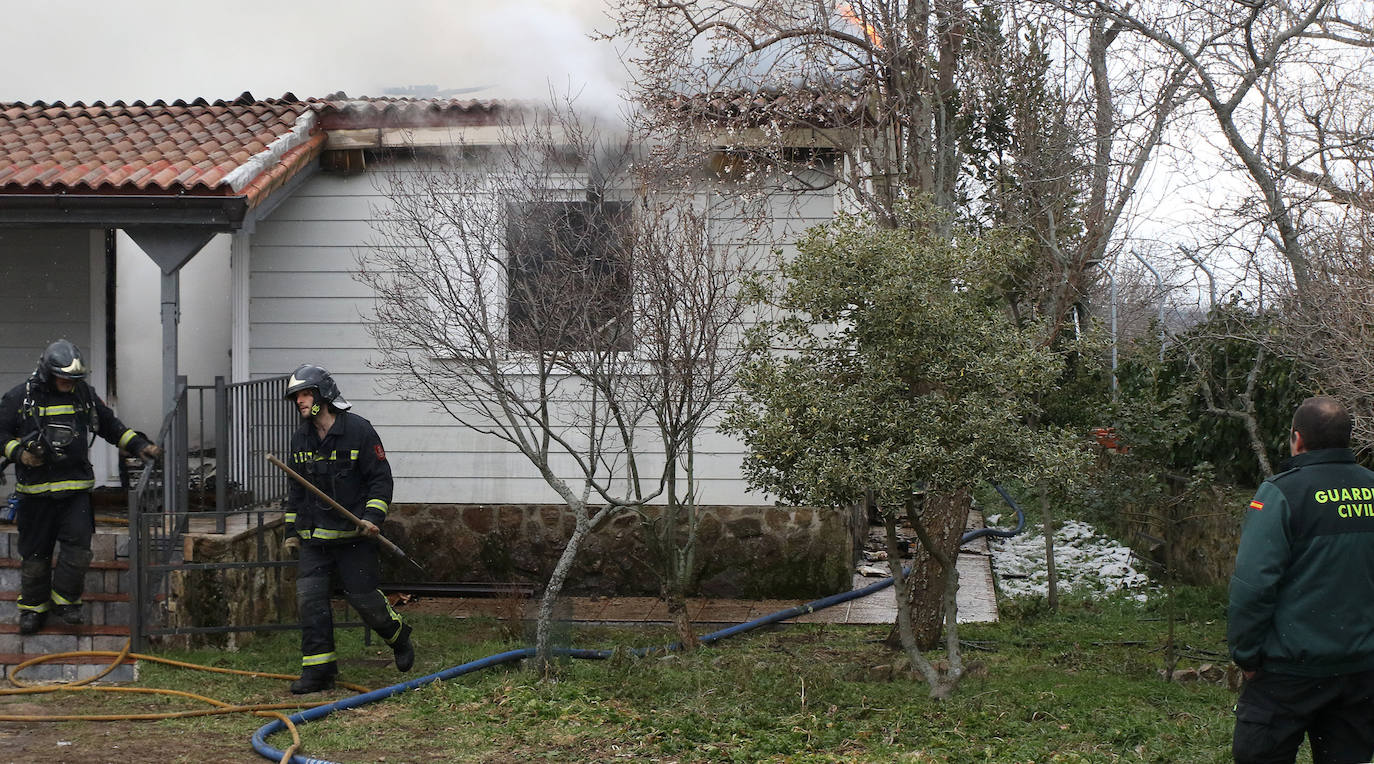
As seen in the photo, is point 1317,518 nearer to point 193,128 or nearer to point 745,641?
point 745,641

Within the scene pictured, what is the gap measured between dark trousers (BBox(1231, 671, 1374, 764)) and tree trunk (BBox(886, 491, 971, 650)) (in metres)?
3.91

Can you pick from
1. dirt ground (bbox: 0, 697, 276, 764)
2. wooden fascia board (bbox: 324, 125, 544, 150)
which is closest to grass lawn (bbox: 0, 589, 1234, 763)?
dirt ground (bbox: 0, 697, 276, 764)

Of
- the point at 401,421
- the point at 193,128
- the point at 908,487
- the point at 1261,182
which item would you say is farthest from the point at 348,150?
the point at 1261,182

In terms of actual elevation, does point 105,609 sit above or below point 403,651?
above

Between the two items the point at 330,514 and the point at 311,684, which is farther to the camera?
the point at 330,514

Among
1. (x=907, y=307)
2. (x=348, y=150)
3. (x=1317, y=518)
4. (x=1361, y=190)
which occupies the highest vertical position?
(x=348, y=150)

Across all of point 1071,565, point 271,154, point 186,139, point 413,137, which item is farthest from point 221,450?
point 1071,565

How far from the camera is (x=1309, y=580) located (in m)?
4.37

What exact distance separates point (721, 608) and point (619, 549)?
111cm

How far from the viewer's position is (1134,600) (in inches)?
419

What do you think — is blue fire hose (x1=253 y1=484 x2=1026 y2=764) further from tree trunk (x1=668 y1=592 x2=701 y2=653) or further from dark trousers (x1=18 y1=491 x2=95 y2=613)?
dark trousers (x1=18 y1=491 x2=95 y2=613)

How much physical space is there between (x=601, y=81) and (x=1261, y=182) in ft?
15.7

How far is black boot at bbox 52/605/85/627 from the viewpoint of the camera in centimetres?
798

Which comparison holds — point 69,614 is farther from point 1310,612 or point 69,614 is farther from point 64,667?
point 1310,612
